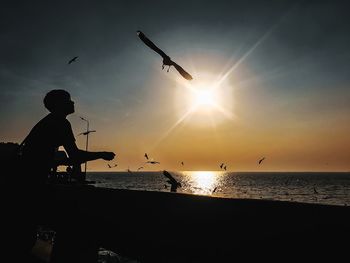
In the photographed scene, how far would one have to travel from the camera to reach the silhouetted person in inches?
105

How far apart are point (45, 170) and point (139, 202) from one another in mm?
1611

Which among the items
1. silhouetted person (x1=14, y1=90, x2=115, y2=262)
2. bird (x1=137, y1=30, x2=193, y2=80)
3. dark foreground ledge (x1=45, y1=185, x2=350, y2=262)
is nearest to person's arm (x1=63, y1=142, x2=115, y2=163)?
silhouetted person (x1=14, y1=90, x2=115, y2=262)

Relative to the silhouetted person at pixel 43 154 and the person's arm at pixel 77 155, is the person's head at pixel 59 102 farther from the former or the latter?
the person's arm at pixel 77 155

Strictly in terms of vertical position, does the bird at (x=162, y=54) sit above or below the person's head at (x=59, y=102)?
above

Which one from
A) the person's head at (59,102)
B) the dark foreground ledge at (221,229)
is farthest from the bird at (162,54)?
the dark foreground ledge at (221,229)

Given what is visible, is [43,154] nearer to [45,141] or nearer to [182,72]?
[45,141]

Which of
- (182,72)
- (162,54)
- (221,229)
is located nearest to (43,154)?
(221,229)

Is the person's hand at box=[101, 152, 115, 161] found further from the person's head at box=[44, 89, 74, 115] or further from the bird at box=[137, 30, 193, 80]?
the bird at box=[137, 30, 193, 80]

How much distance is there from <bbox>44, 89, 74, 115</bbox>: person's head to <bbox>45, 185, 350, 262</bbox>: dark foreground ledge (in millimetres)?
1758

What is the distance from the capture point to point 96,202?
199cm

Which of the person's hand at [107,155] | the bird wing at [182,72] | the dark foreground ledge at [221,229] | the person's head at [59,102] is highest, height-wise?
the bird wing at [182,72]

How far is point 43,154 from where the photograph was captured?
10.1ft

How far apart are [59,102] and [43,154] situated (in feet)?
1.81

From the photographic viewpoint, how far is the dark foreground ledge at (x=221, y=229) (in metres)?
1.03
